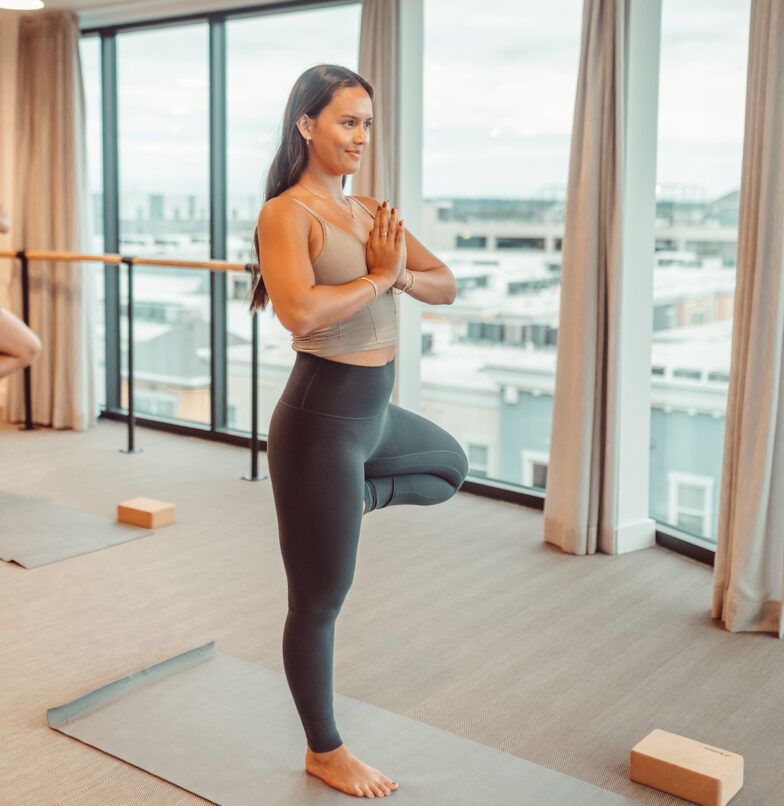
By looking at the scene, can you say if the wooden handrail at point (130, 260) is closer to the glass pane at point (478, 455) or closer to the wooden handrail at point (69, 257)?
the wooden handrail at point (69, 257)

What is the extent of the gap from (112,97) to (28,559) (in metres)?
3.46

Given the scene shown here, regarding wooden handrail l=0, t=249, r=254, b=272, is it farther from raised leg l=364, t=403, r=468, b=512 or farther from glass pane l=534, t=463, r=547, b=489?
raised leg l=364, t=403, r=468, b=512

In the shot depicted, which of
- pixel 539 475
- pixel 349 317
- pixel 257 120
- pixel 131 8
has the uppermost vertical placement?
pixel 131 8

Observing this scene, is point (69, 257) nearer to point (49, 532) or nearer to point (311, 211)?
point (49, 532)

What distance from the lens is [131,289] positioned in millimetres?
5426

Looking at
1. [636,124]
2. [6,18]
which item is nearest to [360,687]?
[636,124]

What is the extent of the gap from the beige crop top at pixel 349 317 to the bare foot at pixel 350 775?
2.90 feet

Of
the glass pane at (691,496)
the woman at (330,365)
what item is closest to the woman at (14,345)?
the woman at (330,365)

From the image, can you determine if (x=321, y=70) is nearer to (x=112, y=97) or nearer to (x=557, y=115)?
(x=557, y=115)

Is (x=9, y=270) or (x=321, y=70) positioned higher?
(x=321, y=70)

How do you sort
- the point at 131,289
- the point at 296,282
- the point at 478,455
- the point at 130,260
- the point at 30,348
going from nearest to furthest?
the point at 296,282 → the point at 30,348 → the point at 478,455 → the point at 130,260 → the point at 131,289

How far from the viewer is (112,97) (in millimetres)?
6195

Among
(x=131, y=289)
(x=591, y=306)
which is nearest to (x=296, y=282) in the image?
(x=591, y=306)

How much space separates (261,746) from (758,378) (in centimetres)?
178
